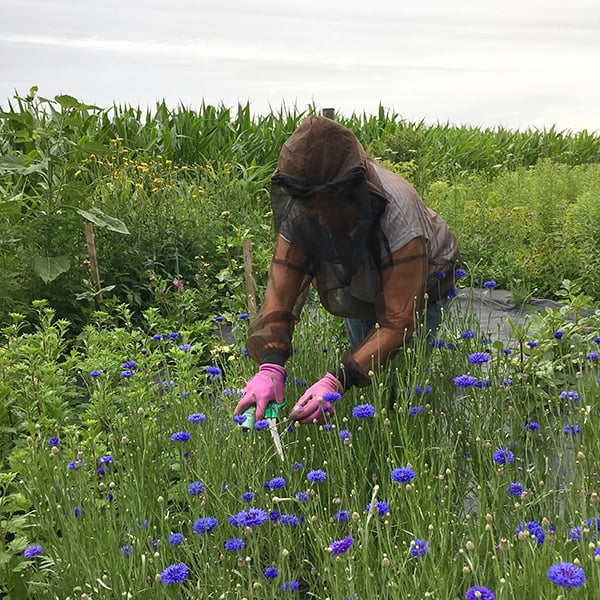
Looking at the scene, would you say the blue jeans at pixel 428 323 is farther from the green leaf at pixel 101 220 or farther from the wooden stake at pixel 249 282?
the green leaf at pixel 101 220

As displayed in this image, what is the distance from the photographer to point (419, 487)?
2.16 metres

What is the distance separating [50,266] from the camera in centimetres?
506

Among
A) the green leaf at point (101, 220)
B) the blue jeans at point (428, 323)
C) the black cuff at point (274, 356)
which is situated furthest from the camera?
the green leaf at point (101, 220)

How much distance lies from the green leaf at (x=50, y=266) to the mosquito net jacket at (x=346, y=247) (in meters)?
2.50

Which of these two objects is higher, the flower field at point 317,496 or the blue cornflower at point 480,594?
the blue cornflower at point 480,594

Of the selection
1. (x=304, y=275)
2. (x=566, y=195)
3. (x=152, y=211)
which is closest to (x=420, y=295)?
(x=304, y=275)

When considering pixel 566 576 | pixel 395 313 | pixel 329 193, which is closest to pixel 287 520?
pixel 566 576

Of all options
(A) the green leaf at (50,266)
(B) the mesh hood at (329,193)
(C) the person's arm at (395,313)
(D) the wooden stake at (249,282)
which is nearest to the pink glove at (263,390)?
(C) the person's arm at (395,313)

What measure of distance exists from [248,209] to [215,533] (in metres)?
5.03

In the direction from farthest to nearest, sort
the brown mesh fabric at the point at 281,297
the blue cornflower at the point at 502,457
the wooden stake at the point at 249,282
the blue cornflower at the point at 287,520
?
the wooden stake at the point at 249,282 → the brown mesh fabric at the point at 281,297 → the blue cornflower at the point at 502,457 → the blue cornflower at the point at 287,520

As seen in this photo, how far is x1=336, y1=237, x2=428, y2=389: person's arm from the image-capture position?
258 centimetres

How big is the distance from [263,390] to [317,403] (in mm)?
277

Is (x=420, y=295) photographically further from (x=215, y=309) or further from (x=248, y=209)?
(x=248, y=209)

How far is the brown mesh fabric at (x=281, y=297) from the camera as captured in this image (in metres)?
2.90
